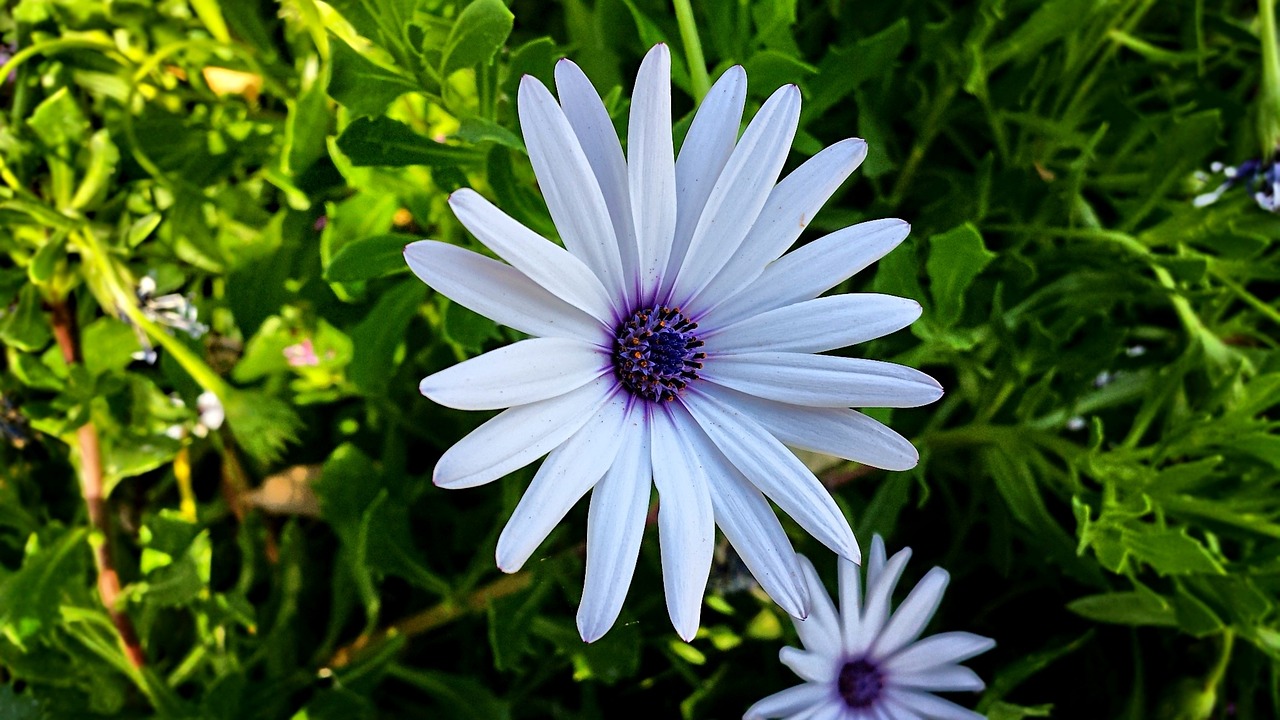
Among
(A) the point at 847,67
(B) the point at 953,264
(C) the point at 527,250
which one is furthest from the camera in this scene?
(A) the point at 847,67

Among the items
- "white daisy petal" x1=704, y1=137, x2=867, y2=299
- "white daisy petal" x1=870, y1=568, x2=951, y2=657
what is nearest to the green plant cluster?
"white daisy petal" x1=870, y1=568, x2=951, y2=657

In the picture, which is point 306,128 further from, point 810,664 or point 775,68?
point 810,664

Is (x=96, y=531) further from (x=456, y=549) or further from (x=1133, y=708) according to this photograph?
(x=1133, y=708)

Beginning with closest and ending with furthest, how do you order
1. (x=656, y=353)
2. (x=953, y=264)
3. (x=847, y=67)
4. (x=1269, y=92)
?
(x=656, y=353), (x=953, y=264), (x=847, y=67), (x=1269, y=92)

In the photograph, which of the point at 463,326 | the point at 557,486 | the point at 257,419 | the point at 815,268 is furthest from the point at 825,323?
the point at 257,419

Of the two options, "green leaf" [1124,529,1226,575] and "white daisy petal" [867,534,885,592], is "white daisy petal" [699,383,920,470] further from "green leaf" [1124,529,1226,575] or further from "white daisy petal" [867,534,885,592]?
"green leaf" [1124,529,1226,575]

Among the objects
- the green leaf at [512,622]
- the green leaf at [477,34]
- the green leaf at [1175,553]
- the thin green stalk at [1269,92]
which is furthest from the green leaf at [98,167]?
the thin green stalk at [1269,92]

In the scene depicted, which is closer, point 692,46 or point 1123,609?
point 692,46
